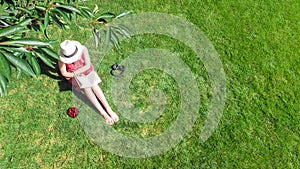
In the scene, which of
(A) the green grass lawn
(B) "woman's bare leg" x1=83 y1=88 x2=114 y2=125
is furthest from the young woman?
(A) the green grass lawn

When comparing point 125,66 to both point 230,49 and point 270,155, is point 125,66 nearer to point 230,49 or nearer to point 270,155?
point 230,49

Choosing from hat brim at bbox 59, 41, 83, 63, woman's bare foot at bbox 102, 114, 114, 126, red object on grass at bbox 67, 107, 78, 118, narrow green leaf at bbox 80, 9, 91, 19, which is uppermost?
narrow green leaf at bbox 80, 9, 91, 19

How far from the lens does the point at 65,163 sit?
4305 mm

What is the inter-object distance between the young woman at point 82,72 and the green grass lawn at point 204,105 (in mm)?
256

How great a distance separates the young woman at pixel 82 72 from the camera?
4.23 metres

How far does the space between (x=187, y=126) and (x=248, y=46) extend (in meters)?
1.94

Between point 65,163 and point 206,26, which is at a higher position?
point 206,26

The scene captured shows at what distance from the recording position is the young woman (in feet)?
13.9

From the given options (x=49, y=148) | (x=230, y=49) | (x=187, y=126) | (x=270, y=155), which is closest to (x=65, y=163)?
(x=49, y=148)

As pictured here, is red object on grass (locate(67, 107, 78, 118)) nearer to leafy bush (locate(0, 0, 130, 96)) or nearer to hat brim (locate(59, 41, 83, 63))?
hat brim (locate(59, 41, 83, 63))

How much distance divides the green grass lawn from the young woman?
256mm

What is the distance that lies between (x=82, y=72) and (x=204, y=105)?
1859 mm

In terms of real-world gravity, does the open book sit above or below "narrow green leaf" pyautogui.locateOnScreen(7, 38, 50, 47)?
below

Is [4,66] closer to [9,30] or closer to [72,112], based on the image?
[9,30]
